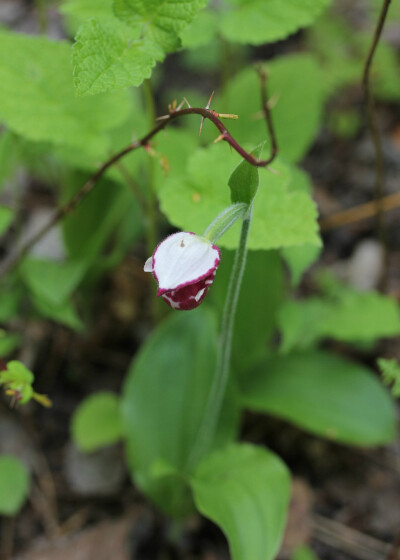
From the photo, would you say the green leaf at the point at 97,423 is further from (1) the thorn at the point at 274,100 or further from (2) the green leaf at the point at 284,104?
(1) the thorn at the point at 274,100

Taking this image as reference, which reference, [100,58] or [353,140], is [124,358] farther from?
[353,140]

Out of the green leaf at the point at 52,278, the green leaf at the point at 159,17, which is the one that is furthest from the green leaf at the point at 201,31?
the green leaf at the point at 52,278

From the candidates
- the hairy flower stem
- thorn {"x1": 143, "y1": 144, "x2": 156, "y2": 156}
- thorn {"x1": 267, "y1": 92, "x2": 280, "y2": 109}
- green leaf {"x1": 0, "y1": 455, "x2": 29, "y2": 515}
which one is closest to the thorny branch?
thorn {"x1": 143, "y1": 144, "x2": 156, "y2": 156}

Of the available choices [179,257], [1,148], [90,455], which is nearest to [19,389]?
[179,257]

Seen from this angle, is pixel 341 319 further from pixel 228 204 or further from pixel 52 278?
pixel 52 278

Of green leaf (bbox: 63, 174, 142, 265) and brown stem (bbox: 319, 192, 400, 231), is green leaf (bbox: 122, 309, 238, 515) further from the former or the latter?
brown stem (bbox: 319, 192, 400, 231)

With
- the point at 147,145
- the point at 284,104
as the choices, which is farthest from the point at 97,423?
the point at 284,104
